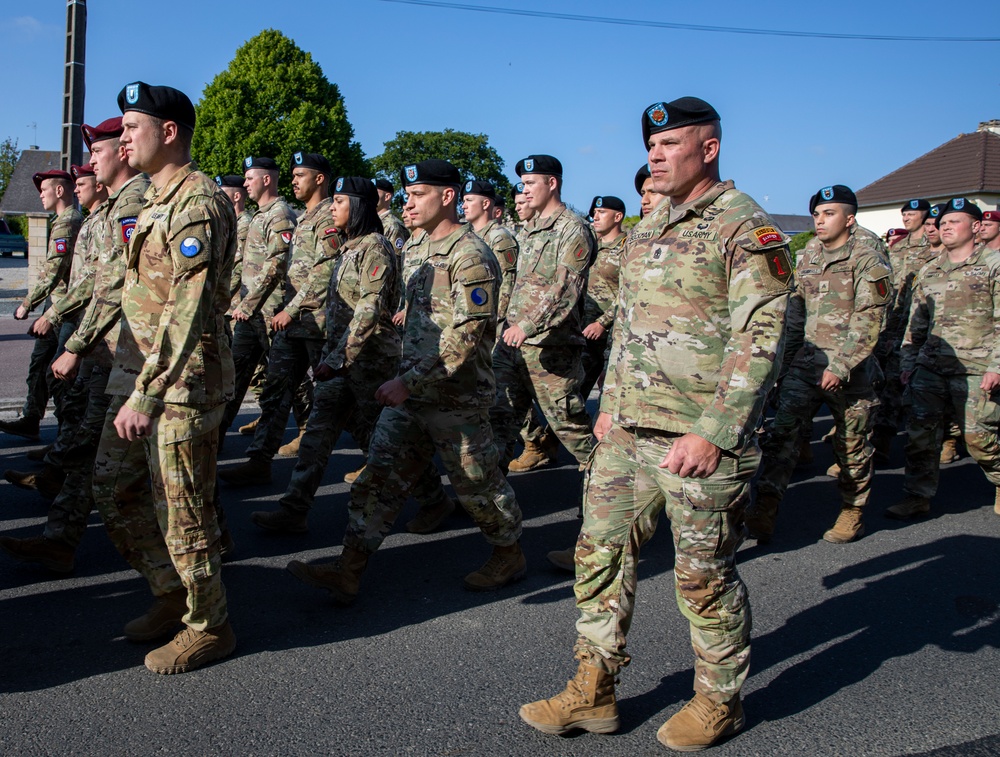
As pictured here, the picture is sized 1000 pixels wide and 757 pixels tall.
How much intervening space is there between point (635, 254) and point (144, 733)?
7.96 feet

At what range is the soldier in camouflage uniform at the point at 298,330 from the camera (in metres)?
6.28

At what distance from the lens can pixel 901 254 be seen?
10.5 metres

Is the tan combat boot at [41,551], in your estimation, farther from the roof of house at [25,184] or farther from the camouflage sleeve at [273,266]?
the roof of house at [25,184]

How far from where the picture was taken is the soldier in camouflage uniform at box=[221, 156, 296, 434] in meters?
6.64

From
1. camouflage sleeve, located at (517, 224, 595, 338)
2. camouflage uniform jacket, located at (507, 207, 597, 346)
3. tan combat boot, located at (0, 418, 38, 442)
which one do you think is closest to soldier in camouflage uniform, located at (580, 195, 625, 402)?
camouflage uniform jacket, located at (507, 207, 597, 346)

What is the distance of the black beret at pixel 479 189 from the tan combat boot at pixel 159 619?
5.21 meters

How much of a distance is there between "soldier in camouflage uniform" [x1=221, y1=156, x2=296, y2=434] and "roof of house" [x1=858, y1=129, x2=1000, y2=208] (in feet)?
97.2

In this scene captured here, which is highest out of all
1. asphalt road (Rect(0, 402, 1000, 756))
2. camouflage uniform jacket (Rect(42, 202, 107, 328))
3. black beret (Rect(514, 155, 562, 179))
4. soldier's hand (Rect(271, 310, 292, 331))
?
black beret (Rect(514, 155, 562, 179))

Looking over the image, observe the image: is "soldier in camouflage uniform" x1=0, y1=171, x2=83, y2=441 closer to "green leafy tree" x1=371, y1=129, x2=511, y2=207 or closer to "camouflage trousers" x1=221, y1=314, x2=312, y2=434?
"camouflage trousers" x1=221, y1=314, x2=312, y2=434

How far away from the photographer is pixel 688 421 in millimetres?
3021

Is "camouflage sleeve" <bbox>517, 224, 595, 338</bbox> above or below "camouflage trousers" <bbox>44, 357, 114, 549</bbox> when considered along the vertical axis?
above

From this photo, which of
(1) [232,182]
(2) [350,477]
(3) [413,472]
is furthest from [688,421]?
(1) [232,182]

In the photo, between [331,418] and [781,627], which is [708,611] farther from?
[331,418]

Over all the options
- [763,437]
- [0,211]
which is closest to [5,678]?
[763,437]
